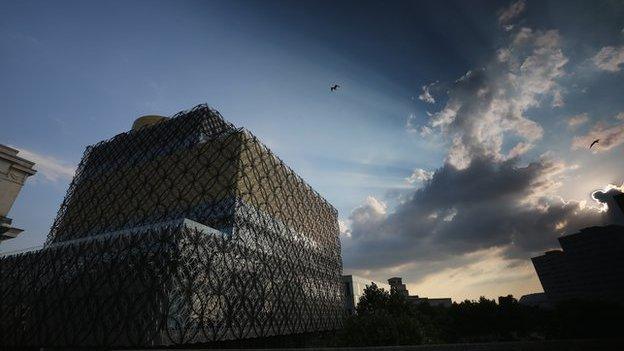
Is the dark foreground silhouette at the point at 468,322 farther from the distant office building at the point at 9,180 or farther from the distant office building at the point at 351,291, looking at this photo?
the distant office building at the point at 9,180

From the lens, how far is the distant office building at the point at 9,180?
70.1ft

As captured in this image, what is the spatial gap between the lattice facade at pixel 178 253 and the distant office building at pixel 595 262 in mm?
172547

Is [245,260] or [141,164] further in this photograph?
[141,164]

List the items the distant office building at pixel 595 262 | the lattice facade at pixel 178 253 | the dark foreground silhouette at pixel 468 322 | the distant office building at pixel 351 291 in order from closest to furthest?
the dark foreground silhouette at pixel 468 322 < the lattice facade at pixel 178 253 < the distant office building at pixel 351 291 < the distant office building at pixel 595 262

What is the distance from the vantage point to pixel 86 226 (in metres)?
48.4

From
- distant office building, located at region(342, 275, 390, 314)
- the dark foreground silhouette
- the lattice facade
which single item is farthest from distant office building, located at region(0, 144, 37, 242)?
distant office building, located at region(342, 275, 390, 314)

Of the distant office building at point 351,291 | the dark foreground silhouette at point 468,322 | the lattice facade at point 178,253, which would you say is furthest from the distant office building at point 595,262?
the lattice facade at point 178,253

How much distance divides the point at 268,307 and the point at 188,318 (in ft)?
37.8

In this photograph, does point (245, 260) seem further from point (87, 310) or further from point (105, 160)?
point (105, 160)

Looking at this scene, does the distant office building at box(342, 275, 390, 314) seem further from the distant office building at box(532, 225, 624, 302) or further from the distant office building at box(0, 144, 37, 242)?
the distant office building at box(532, 225, 624, 302)

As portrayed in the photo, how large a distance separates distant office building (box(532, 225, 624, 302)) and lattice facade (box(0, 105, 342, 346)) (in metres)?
173

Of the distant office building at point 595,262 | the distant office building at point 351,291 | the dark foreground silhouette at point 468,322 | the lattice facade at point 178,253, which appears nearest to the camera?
the dark foreground silhouette at point 468,322

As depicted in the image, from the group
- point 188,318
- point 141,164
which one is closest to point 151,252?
point 188,318

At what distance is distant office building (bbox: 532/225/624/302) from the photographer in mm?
153000
